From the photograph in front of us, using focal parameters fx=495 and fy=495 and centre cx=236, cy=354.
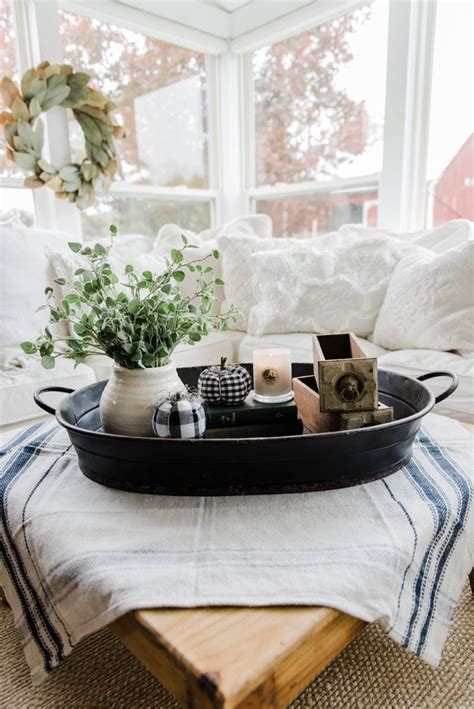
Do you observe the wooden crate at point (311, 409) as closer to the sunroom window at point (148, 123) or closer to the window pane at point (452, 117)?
the window pane at point (452, 117)

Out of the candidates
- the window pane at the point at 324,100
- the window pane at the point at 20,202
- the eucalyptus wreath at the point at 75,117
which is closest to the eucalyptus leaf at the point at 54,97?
the eucalyptus wreath at the point at 75,117

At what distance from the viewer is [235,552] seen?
66 centimetres

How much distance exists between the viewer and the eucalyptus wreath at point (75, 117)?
7.82ft

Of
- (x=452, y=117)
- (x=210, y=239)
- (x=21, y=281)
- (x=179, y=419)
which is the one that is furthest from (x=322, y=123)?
(x=179, y=419)

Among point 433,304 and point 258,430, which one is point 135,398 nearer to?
point 258,430

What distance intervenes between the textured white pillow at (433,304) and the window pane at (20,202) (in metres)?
1.88

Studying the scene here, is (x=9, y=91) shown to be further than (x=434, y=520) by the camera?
Yes

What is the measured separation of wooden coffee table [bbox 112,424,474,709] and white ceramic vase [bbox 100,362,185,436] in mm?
371

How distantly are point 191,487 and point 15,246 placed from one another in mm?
1627

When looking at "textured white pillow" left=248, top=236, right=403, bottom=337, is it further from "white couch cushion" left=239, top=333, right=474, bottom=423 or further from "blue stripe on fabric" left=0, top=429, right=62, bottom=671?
"blue stripe on fabric" left=0, top=429, right=62, bottom=671

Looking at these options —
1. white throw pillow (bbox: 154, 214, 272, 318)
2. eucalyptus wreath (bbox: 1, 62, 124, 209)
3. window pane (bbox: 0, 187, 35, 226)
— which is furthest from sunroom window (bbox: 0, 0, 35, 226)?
white throw pillow (bbox: 154, 214, 272, 318)

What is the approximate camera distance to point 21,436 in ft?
3.65

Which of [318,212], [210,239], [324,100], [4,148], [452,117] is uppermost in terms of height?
[324,100]

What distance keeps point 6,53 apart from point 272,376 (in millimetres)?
2461
